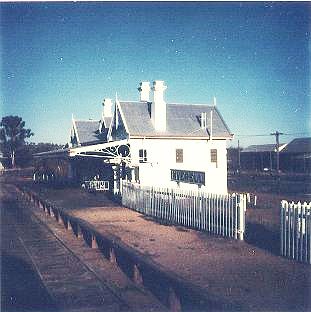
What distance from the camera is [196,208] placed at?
1289 centimetres

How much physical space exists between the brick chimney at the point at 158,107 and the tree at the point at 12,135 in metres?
46.6

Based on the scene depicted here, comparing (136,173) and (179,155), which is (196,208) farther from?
(179,155)

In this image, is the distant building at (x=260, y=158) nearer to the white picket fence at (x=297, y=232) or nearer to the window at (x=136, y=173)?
the window at (x=136, y=173)

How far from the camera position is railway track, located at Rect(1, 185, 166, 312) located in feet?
21.6

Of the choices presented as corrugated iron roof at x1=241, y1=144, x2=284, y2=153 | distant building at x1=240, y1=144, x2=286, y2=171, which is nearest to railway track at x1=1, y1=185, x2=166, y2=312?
distant building at x1=240, y1=144, x2=286, y2=171

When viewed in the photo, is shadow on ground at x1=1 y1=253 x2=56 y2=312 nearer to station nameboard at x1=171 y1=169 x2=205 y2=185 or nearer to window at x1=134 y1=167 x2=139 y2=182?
station nameboard at x1=171 y1=169 x2=205 y2=185

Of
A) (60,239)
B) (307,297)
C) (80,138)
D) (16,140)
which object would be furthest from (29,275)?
(16,140)

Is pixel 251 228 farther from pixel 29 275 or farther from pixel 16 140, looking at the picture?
pixel 16 140

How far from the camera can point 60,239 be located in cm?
1233

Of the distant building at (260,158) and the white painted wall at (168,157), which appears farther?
the distant building at (260,158)

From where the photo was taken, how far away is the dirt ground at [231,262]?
6.34 m

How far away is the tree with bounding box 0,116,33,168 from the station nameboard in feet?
167

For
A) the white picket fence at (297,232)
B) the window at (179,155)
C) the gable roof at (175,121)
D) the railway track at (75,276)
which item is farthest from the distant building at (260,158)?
the white picket fence at (297,232)

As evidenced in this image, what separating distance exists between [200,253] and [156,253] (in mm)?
1101
